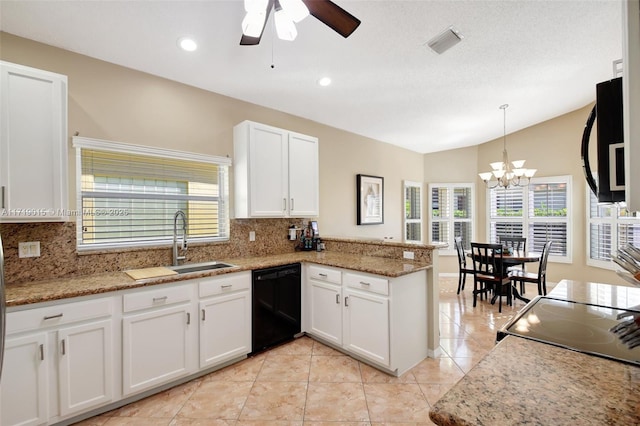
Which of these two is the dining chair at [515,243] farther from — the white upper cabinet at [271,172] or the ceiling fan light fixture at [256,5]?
the ceiling fan light fixture at [256,5]

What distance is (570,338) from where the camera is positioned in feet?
3.66

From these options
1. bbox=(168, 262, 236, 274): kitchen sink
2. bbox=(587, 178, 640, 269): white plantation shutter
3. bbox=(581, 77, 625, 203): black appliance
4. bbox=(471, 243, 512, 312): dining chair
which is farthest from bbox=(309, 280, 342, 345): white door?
bbox=(587, 178, 640, 269): white plantation shutter

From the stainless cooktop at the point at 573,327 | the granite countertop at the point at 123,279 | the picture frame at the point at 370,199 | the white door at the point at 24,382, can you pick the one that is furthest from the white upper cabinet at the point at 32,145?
the picture frame at the point at 370,199

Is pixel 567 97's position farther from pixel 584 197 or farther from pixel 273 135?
pixel 273 135

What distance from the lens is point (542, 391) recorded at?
77cm

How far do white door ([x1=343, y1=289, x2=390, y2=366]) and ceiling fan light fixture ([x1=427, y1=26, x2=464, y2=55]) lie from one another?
2248mm

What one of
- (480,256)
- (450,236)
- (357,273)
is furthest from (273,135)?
(450,236)

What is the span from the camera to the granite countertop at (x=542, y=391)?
0.67m

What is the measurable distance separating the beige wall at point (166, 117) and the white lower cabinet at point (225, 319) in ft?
4.59

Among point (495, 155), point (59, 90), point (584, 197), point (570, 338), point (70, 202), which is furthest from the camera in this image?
point (495, 155)

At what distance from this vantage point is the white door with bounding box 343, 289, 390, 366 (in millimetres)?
2482

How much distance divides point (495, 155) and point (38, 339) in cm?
720

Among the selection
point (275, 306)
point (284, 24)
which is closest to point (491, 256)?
point (275, 306)

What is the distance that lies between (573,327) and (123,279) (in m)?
2.80
